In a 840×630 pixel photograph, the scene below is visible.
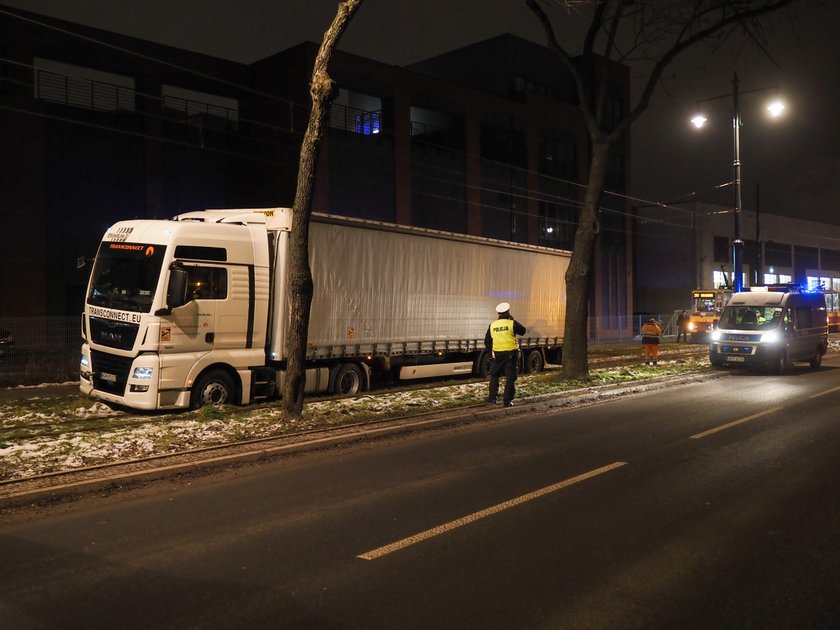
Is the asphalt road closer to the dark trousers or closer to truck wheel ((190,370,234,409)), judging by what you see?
the dark trousers

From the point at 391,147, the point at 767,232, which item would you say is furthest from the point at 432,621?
the point at 767,232

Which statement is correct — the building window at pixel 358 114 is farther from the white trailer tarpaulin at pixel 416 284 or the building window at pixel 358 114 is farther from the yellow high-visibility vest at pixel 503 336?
the yellow high-visibility vest at pixel 503 336

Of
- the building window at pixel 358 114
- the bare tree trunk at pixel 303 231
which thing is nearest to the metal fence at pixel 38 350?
the bare tree trunk at pixel 303 231

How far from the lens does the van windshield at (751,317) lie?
66.9ft

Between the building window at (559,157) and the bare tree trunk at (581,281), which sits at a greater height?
the building window at (559,157)

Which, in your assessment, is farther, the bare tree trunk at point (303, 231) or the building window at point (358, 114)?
the building window at point (358, 114)

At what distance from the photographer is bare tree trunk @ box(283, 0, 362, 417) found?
35.1ft

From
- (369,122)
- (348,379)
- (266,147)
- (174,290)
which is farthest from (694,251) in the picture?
(174,290)

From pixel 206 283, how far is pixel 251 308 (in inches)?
37.0

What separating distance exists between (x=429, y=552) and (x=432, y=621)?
1.20 m

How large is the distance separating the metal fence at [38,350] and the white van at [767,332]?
18.0 metres

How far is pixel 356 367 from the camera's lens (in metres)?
14.8

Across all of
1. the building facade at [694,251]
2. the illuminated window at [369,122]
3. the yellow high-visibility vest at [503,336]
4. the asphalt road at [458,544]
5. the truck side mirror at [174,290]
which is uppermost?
the illuminated window at [369,122]

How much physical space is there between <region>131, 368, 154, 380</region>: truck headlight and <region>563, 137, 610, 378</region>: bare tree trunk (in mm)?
9790
